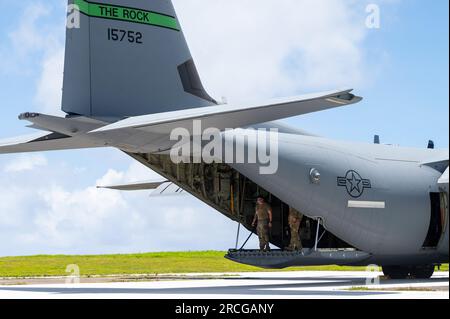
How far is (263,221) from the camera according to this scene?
751 inches

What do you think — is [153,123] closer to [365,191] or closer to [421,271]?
Result: [365,191]

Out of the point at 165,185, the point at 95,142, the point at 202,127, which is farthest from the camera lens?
the point at 165,185

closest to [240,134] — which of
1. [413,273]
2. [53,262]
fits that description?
[413,273]

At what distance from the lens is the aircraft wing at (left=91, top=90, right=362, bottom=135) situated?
1323 cm

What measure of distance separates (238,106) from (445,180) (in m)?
8.87

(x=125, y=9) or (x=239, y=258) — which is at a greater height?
(x=125, y=9)

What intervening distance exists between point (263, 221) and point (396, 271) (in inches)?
222

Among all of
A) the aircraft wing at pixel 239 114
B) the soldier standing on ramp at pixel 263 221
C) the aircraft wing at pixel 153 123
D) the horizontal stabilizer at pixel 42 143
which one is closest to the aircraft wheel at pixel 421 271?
the soldier standing on ramp at pixel 263 221

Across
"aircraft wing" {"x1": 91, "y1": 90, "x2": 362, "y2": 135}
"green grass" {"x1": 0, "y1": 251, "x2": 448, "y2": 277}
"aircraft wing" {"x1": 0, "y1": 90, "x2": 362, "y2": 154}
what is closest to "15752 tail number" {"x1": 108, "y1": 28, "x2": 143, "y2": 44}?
"aircraft wing" {"x1": 0, "y1": 90, "x2": 362, "y2": 154}

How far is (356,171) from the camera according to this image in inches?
760

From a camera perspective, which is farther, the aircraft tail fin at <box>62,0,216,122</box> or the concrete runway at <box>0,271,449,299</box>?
the aircraft tail fin at <box>62,0,216,122</box>

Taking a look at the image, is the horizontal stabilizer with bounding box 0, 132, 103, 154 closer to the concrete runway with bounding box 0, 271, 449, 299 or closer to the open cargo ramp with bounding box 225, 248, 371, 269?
the concrete runway with bounding box 0, 271, 449, 299

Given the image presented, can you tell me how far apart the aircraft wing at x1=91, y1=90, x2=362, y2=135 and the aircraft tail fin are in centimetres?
125

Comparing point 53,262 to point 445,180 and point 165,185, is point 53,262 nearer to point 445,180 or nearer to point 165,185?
point 165,185
